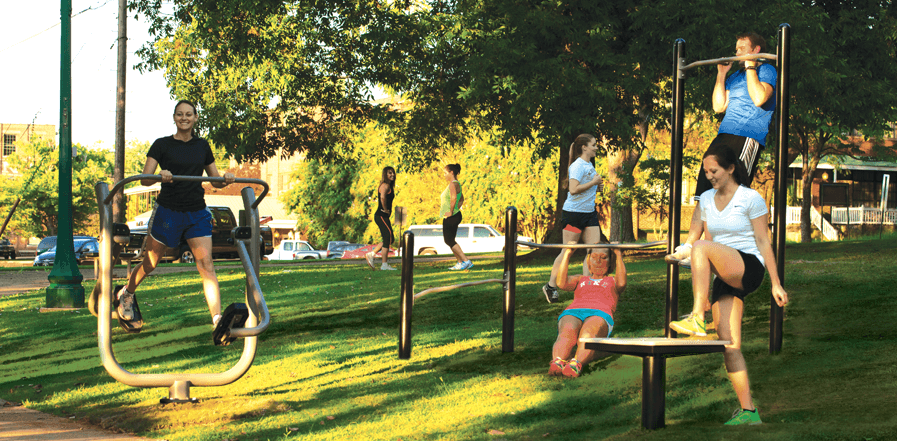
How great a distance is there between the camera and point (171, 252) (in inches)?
277

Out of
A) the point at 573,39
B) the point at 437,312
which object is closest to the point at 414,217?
the point at 573,39

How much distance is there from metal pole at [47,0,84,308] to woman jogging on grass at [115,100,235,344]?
720 cm

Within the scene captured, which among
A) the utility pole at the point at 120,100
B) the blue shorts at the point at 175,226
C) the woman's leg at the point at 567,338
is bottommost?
the woman's leg at the point at 567,338

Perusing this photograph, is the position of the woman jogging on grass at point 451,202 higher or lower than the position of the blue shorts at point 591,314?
higher

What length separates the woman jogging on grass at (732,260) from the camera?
464cm

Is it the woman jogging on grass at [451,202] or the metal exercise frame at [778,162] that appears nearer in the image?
the metal exercise frame at [778,162]

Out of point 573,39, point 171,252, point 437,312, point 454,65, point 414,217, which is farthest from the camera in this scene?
point 414,217

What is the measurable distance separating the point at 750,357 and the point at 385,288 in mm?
6871

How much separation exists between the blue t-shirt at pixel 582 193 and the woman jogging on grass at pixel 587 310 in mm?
1432

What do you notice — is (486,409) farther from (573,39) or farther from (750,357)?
(573,39)

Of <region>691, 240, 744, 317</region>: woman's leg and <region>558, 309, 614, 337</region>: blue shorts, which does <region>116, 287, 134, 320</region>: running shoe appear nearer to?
<region>558, 309, 614, 337</region>: blue shorts

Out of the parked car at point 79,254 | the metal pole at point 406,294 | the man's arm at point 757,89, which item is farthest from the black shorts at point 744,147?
the parked car at point 79,254

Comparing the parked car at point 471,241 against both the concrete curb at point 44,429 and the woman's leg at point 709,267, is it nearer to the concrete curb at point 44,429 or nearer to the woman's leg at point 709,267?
the concrete curb at point 44,429

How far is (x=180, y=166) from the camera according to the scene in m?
6.54
